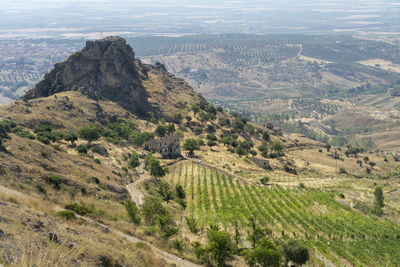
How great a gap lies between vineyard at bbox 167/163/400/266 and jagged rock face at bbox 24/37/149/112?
8054 centimetres

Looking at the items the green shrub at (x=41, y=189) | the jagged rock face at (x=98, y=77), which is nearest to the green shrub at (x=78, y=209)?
the green shrub at (x=41, y=189)

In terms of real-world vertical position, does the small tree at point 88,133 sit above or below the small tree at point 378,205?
above

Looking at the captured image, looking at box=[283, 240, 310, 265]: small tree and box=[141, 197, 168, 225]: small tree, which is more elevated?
box=[141, 197, 168, 225]: small tree

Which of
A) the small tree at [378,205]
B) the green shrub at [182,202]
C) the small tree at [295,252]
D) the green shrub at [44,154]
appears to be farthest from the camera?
the small tree at [378,205]

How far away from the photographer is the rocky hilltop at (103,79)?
496ft

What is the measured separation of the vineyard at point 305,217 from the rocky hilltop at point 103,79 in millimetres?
79103

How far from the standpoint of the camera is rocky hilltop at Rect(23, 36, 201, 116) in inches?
5950

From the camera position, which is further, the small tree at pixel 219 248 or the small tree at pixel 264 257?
the small tree at pixel 219 248

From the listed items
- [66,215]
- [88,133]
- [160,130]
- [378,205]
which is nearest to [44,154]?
[66,215]

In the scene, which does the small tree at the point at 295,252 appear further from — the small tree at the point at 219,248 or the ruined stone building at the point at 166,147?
the ruined stone building at the point at 166,147

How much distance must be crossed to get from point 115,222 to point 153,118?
398 ft

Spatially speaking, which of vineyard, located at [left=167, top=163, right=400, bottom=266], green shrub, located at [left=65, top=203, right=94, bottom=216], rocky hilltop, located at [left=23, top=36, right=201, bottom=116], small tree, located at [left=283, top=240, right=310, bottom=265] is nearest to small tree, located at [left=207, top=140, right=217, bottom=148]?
rocky hilltop, located at [left=23, top=36, right=201, bottom=116]

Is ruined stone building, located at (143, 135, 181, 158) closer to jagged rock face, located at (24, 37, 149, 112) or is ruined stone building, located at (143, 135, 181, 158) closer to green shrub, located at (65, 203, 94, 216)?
jagged rock face, located at (24, 37, 149, 112)

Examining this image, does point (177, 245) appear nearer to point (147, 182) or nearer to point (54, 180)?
point (54, 180)
